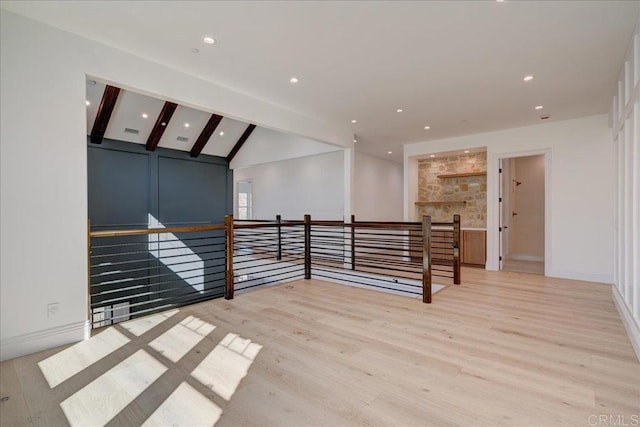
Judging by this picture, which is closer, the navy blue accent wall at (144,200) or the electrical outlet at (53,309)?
the electrical outlet at (53,309)

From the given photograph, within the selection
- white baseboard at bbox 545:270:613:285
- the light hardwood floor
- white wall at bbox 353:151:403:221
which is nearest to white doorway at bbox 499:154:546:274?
white baseboard at bbox 545:270:613:285

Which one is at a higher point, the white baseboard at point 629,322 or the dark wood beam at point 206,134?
the dark wood beam at point 206,134

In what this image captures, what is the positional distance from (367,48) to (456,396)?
9.78ft

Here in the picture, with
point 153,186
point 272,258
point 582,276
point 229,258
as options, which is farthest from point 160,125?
point 582,276

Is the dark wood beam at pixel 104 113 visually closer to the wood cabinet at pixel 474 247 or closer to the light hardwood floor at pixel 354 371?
the light hardwood floor at pixel 354 371

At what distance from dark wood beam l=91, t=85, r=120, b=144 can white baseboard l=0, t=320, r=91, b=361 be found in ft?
16.0

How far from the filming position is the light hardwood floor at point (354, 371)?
171cm

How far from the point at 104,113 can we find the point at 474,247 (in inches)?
318

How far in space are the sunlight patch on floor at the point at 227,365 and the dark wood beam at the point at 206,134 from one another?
20.6 feet

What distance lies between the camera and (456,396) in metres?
1.85

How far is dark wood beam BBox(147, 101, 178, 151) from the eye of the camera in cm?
663

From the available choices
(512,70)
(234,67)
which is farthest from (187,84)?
(512,70)

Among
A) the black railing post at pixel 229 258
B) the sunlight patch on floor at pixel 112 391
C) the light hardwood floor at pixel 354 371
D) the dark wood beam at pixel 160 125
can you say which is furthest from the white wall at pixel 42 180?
the dark wood beam at pixel 160 125

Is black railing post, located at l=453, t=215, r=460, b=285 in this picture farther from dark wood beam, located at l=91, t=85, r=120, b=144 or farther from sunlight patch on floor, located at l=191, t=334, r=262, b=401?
dark wood beam, located at l=91, t=85, r=120, b=144
